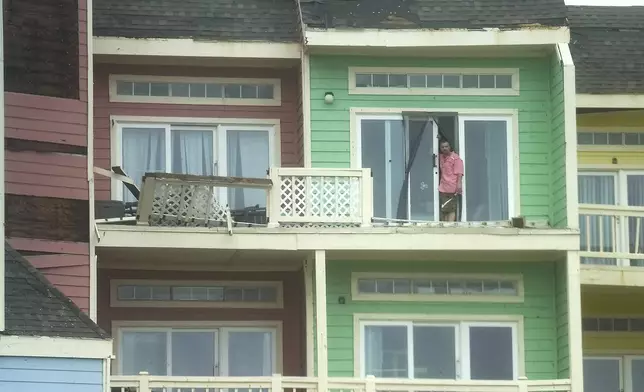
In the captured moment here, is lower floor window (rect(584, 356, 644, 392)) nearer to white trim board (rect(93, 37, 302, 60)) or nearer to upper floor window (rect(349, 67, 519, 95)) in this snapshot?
upper floor window (rect(349, 67, 519, 95))

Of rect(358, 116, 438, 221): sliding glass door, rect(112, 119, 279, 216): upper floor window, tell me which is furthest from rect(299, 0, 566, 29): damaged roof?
rect(112, 119, 279, 216): upper floor window

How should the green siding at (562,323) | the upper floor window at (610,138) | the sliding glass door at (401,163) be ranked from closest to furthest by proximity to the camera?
→ the green siding at (562,323) < the sliding glass door at (401,163) < the upper floor window at (610,138)

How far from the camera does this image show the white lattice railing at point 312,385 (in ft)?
86.4

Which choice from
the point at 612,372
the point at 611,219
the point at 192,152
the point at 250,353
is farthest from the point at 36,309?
the point at 612,372

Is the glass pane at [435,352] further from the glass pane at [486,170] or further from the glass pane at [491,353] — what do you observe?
the glass pane at [486,170]

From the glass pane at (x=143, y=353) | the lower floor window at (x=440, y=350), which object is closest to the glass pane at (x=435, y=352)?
the lower floor window at (x=440, y=350)

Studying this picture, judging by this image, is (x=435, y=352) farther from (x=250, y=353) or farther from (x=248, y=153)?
(x=248, y=153)

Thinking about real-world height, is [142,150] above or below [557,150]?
above

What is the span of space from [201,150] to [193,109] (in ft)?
2.14

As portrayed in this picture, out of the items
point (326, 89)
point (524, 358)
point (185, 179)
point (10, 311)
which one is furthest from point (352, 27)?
point (10, 311)

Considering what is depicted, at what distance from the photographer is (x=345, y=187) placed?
28578 mm

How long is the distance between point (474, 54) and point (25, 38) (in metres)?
7.13

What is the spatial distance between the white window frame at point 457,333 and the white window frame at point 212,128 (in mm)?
3032

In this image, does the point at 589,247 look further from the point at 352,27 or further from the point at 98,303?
the point at 98,303
